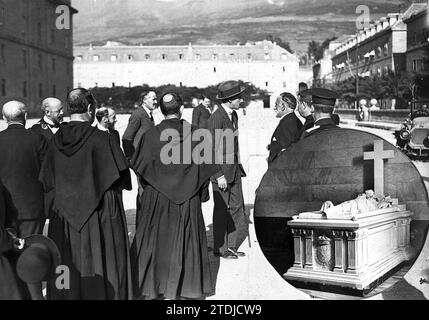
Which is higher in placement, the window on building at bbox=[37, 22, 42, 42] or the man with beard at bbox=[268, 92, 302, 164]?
the window on building at bbox=[37, 22, 42, 42]

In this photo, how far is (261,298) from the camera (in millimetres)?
4977

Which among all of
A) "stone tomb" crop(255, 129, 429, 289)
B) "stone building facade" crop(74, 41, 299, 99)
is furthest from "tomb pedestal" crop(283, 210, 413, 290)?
"stone building facade" crop(74, 41, 299, 99)

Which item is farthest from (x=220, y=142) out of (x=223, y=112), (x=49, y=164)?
(x=49, y=164)

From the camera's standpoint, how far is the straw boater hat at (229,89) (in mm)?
6312

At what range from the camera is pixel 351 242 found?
4391 millimetres

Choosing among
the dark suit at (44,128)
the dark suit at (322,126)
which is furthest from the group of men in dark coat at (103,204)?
the dark suit at (322,126)

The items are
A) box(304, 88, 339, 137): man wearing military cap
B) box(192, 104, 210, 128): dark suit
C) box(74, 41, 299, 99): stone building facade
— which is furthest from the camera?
box(192, 104, 210, 128): dark suit

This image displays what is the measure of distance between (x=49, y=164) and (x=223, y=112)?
7.88 feet

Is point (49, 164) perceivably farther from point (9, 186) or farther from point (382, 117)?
point (382, 117)

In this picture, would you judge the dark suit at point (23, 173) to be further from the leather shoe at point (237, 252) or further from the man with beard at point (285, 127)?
the man with beard at point (285, 127)

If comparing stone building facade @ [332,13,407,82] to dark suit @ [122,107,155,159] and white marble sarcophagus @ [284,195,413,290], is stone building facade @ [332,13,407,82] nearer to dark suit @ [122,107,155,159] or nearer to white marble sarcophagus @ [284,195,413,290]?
dark suit @ [122,107,155,159]

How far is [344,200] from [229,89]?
2163 millimetres

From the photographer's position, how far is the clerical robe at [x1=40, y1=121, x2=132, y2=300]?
178 inches

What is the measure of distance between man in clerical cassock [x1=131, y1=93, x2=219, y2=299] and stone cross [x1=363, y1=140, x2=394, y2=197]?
4.53 feet
